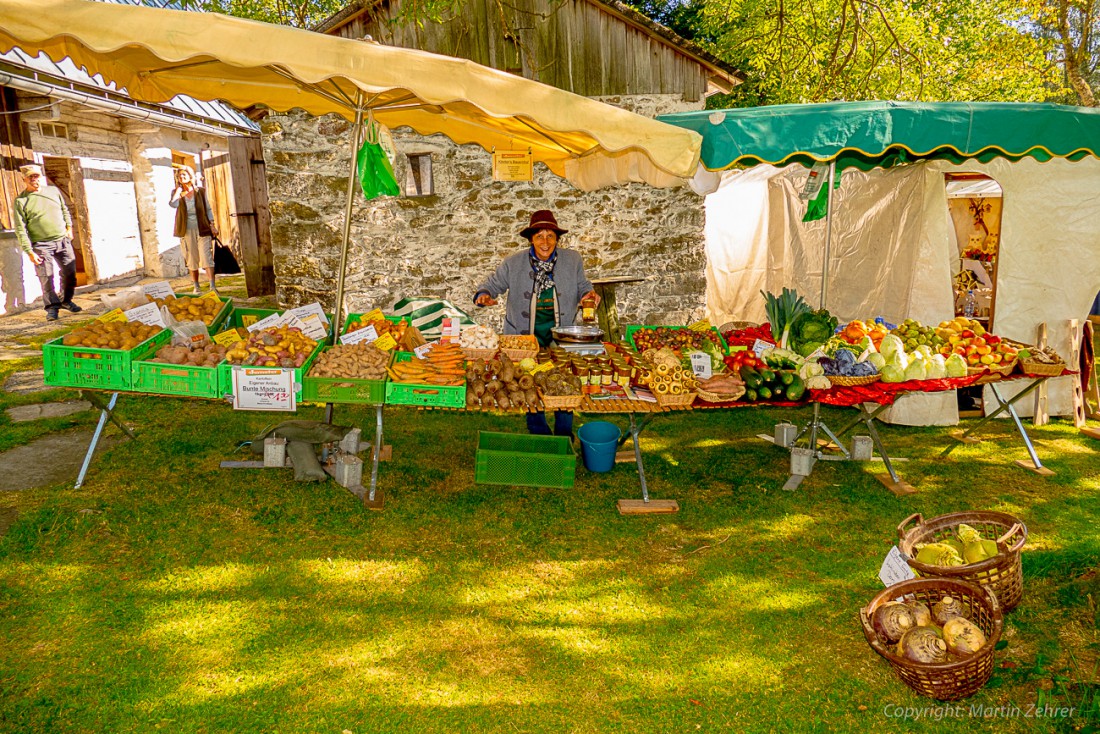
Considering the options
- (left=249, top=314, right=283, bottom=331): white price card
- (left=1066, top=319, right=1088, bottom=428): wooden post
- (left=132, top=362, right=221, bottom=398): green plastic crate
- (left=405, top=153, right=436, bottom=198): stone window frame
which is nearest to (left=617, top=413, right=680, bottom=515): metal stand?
(left=249, top=314, right=283, bottom=331): white price card

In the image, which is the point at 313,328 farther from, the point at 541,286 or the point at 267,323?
the point at 541,286

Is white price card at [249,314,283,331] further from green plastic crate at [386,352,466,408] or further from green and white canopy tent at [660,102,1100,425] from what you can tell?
green and white canopy tent at [660,102,1100,425]

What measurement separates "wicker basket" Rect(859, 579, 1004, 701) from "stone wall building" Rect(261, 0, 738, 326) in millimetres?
7749

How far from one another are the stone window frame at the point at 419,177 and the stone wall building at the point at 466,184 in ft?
0.06

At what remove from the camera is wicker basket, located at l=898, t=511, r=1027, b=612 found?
3.52 m

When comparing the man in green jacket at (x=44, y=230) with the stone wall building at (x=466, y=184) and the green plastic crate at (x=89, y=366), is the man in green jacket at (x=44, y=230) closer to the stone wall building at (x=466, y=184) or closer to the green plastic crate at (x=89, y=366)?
the stone wall building at (x=466, y=184)

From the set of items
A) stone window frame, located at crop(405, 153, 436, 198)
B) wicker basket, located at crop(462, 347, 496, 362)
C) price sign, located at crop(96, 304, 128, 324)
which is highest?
stone window frame, located at crop(405, 153, 436, 198)

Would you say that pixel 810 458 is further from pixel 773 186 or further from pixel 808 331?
pixel 773 186

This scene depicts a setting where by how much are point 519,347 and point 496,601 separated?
2.05 m

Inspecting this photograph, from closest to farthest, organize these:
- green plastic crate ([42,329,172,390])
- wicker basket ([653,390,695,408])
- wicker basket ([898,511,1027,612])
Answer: wicker basket ([898,511,1027,612])
green plastic crate ([42,329,172,390])
wicker basket ([653,390,695,408])

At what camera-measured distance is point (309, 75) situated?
3.94 meters

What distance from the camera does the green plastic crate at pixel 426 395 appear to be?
453cm

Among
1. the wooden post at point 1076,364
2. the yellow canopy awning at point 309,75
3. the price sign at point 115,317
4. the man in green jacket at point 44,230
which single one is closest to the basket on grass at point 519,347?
the yellow canopy awning at point 309,75

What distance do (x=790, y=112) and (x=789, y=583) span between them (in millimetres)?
3020
